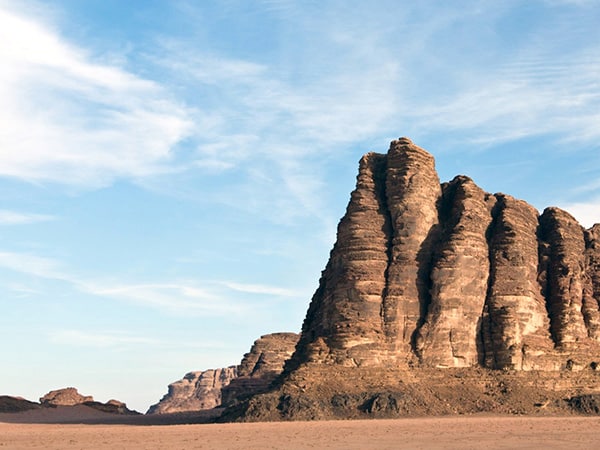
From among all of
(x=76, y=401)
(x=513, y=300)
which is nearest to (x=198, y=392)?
(x=76, y=401)

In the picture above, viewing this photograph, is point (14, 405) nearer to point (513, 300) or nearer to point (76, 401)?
point (76, 401)

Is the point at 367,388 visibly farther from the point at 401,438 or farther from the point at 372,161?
the point at 372,161

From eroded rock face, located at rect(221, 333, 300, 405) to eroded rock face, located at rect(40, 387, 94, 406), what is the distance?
27.5 metres

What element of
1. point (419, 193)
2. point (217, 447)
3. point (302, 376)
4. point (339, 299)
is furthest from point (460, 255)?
point (217, 447)

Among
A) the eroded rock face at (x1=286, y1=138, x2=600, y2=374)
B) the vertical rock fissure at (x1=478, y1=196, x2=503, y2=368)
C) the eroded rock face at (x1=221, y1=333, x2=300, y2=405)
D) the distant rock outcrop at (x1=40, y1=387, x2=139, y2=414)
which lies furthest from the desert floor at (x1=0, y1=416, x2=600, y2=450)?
the distant rock outcrop at (x1=40, y1=387, x2=139, y2=414)

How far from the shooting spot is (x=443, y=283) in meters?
59.2

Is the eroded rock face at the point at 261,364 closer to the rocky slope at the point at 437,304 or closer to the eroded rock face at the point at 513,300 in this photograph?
the rocky slope at the point at 437,304

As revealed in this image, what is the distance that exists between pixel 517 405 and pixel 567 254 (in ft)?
50.8

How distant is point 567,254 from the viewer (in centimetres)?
6338

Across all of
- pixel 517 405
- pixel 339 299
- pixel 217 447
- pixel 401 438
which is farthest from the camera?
pixel 339 299

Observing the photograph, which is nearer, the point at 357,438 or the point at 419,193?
the point at 357,438

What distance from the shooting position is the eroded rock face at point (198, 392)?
556 feet

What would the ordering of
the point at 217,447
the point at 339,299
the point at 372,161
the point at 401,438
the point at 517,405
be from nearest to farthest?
1. the point at 217,447
2. the point at 401,438
3. the point at 517,405
4. the point at 339,299
5. the point at 372,161

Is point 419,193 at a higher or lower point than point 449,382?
higher
